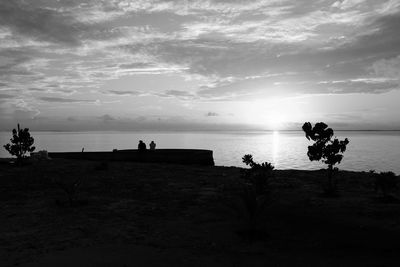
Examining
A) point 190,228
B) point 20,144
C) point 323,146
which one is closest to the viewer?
point 190,228

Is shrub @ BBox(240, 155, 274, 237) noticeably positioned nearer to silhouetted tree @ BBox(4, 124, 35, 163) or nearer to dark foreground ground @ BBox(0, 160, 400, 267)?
dark foreground ground @ BBox(0, 160, 400, 267)

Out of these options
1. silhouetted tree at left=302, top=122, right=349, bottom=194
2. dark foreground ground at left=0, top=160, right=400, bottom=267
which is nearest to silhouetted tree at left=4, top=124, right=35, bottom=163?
dark foreground ground at left=0, top=160, right=400, bottom=267

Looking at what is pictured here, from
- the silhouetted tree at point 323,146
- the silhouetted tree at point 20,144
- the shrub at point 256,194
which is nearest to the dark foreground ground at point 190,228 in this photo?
the shrub at point 256,194

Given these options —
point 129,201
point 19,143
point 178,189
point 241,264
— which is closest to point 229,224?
point 241,264

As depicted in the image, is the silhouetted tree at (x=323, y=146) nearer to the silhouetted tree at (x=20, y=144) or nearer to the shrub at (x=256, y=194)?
the shrub at (x=256, y=194)

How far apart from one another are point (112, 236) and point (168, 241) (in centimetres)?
173

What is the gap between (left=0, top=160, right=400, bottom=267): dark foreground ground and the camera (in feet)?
28.8

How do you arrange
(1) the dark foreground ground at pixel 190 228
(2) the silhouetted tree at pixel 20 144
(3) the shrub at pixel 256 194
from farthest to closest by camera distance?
(2) the silhouetted tree at pixel 20 144 → (3) the shrub at pixel 256 194 → (1) the dark foreground ground at pixel 190 228

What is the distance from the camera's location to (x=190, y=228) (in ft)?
37.2

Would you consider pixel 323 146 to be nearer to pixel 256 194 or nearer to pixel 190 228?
pixel 256 194

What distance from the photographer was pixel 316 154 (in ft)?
58.0

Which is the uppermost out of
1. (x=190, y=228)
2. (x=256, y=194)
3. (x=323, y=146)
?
(x=323, y=146)

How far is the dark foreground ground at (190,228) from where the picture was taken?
28.8ft

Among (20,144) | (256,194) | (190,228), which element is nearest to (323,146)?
(256,194)
